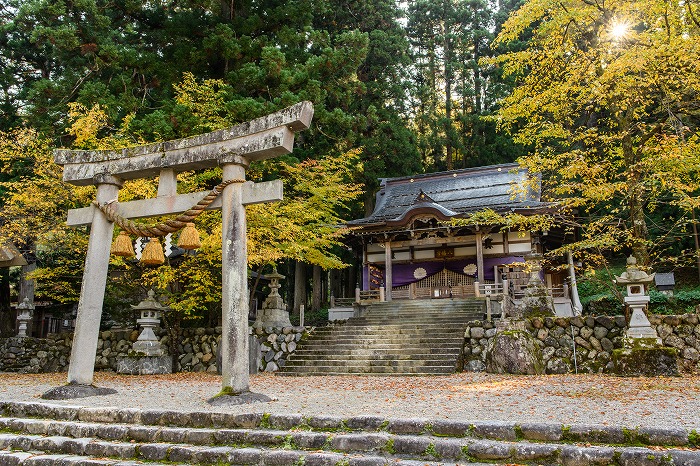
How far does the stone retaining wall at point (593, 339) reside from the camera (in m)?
9.66

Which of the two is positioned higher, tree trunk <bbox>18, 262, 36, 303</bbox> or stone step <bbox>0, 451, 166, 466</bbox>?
tree trunk <bbox>18, 262, 36, 303</bbox>

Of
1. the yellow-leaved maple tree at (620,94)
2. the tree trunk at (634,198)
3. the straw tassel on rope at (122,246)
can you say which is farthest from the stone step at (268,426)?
the tree trunk at (634,198)

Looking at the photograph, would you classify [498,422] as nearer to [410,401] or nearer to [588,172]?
[410,401]

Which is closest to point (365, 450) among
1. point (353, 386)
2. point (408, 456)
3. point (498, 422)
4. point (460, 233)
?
point (408, 456)

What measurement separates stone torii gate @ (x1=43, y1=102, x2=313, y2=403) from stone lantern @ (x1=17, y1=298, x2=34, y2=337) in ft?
32.7

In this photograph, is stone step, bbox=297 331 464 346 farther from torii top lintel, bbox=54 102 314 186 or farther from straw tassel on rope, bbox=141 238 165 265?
torii top lintel, bbox=54 102 314 186

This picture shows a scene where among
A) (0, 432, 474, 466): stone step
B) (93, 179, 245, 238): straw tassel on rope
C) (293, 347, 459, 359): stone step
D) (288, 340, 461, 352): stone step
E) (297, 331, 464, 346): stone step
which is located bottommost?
(0, 432, 474, 466): stone step

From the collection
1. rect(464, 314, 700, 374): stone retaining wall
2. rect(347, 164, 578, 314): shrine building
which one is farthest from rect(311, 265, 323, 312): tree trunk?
rect(464, 314, 700, 374): stone retaining wall

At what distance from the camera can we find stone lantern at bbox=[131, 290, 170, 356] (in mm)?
12076

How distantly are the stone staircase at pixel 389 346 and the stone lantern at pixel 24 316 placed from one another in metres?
9.44

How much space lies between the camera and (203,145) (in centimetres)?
724

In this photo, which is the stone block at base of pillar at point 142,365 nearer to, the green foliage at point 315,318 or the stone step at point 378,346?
the stone step at point 378,346

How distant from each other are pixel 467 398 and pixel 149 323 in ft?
28.6

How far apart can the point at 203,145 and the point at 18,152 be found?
7.43 m
